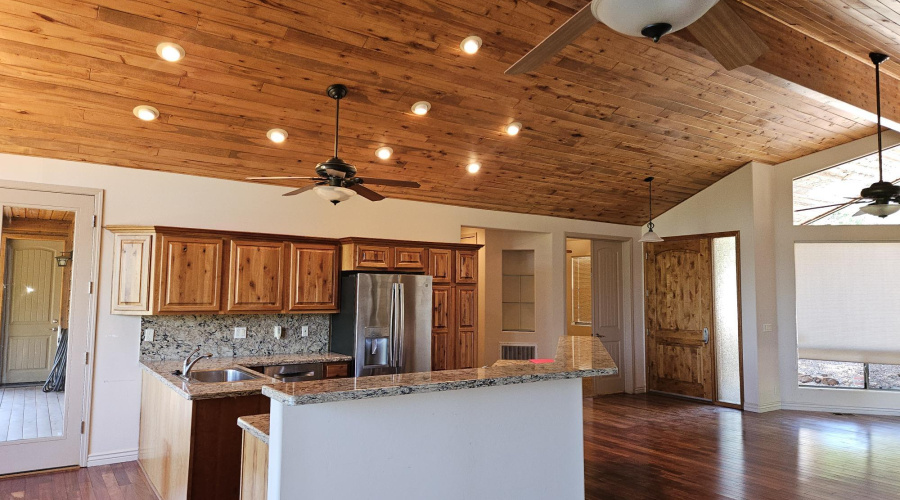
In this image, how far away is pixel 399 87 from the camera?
4.36 meters

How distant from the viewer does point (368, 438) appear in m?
2.20

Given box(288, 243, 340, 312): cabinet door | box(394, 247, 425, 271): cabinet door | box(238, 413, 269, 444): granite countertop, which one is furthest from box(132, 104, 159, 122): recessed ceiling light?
box(238, 413, 269, 444): granite countertop

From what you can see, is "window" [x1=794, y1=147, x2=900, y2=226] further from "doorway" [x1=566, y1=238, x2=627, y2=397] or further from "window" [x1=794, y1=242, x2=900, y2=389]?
"doorway" [x1=566, y1=238, x2=627, y2=397]

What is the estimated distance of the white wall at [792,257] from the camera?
22.0 ft

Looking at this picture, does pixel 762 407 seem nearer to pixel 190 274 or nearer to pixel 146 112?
pixel 190 274

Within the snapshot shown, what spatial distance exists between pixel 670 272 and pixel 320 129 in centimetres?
557

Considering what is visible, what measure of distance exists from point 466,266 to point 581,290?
125 inches

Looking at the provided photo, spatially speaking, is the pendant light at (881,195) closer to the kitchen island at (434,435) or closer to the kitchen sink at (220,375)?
the kitchen island at (434,435)

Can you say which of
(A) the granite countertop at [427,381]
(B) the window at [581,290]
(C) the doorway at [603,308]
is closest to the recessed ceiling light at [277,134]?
(A) the granite countertop at [427,381]

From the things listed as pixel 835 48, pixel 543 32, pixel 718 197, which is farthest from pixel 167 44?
pixel 718 197

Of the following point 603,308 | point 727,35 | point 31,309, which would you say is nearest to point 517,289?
point 603,308

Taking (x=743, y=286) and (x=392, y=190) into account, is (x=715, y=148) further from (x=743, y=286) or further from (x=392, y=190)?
(x=392, y=190)

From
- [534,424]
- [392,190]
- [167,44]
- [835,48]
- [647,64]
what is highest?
[835,48]

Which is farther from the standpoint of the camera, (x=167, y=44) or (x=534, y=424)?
(x=167, y=44)
